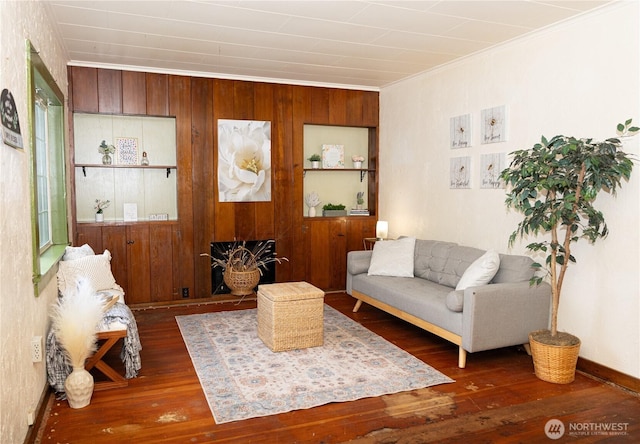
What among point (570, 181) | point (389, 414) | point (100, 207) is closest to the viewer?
point (389, 414)

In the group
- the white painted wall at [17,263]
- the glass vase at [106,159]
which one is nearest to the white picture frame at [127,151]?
the glass vase at [106,159]

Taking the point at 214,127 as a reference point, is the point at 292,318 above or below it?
below

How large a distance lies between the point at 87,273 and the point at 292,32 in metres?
2.63

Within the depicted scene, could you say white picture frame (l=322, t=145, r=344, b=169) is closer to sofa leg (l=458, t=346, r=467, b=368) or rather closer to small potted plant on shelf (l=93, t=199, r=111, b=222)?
small potted plant on shelf (l=93, t=199, r=111, b=222)

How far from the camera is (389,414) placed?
2.99m

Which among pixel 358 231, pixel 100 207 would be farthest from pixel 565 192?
pixel 100 207

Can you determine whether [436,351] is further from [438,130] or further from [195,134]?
[195,134]

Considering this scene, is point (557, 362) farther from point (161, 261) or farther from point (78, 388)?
point (161, 261)

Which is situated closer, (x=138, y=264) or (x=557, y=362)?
(x=557, y=362)

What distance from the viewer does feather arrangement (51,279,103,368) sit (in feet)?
9.87

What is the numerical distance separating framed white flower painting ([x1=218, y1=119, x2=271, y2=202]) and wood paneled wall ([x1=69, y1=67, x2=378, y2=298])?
0.07 metres

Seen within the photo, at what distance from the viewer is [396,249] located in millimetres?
5172

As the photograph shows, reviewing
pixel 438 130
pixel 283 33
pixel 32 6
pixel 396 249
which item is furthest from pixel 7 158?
pixel 438 130

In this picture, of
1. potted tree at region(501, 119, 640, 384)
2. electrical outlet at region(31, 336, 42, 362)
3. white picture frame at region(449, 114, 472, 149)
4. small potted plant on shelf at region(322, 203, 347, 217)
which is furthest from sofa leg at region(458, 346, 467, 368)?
small potted plant on shelf at region(322, 203, 347, 217)
